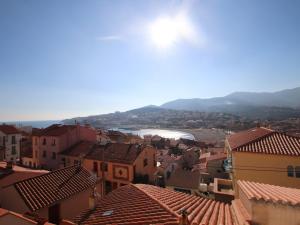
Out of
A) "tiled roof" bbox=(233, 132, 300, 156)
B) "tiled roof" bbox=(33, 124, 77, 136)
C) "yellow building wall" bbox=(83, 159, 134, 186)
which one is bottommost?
"yellow building wall" bbox=(83, 159, 134, 186)

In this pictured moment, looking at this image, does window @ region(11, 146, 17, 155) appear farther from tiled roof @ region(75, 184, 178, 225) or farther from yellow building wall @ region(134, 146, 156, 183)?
tiled roof @ region(75, 184, 178, 225)

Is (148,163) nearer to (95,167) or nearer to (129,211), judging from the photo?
(95,167)

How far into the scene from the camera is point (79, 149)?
120 feet

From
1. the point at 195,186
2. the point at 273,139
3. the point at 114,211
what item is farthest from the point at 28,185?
the point at 195,186

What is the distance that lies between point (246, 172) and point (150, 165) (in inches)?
734

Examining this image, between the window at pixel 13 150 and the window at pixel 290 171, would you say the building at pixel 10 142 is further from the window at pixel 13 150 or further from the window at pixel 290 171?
the window at pixel 290 171

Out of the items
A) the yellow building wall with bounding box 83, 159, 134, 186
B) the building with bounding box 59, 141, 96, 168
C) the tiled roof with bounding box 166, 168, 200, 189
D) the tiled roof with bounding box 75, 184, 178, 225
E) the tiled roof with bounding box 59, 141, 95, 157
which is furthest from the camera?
the tiled roof with bounding box 59, 141, 95, 157

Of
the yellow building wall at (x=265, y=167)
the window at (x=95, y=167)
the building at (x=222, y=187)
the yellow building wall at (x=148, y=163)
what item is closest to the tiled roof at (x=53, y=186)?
the building at (x=222, y=187)

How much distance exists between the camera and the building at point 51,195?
39.9ft

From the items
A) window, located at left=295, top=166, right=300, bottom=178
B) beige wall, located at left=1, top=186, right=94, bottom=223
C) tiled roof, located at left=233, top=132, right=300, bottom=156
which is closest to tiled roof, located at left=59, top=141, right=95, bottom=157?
beige wall, located at left=1, top=186, right=94, bottom=223

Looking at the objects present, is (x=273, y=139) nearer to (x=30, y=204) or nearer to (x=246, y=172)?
(x=246, y=172)

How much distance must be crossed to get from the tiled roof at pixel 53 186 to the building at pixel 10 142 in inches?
1408

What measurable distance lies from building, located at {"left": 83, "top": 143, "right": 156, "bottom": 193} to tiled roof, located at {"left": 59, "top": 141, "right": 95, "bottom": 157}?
118 centimetres

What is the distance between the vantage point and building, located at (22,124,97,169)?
37594 mm
